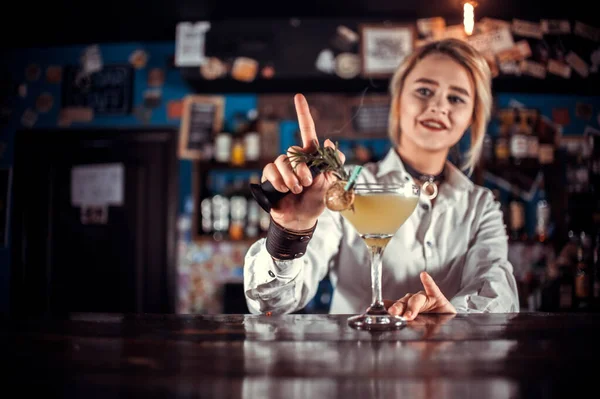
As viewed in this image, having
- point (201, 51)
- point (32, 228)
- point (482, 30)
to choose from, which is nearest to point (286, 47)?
point (201, 51)

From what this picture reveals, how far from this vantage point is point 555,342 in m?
0.79

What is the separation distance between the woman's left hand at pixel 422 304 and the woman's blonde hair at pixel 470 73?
781mm

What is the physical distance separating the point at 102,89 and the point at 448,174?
10.9 ft

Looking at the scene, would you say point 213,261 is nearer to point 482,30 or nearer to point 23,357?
point 482,30

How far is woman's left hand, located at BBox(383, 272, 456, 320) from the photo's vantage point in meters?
1.02

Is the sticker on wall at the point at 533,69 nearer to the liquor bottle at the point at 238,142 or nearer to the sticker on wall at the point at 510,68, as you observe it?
the sticker on wall at the point at 510,68

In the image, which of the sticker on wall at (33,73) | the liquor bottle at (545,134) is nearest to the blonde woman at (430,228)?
the liquor bottle at (545,134)

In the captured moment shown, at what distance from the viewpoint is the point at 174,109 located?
4.03 meters

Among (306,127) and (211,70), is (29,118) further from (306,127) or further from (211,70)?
(306,127)

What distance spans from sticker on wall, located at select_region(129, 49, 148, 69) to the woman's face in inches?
120

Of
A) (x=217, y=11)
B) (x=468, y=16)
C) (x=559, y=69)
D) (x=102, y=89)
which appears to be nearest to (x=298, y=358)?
(x=468, y=16)

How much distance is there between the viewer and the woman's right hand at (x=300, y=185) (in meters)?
1.06

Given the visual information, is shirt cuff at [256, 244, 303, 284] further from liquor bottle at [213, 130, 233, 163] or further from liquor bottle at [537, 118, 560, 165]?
liquor bottle at [537, 118, 560, 165]

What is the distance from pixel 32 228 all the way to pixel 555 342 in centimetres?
426
